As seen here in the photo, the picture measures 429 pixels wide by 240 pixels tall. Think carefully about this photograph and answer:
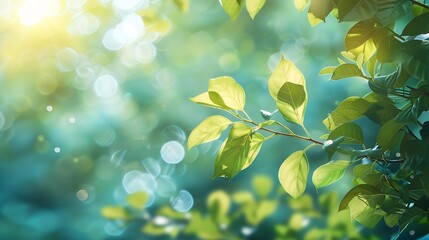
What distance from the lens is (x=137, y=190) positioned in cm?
194

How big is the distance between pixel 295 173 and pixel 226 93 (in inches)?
3.3

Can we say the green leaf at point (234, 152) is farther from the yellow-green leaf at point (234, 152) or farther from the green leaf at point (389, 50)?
the green leaf at point (389, 50)

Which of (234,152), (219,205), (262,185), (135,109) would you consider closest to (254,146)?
(234,152)

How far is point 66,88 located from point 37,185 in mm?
376

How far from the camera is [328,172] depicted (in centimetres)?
42

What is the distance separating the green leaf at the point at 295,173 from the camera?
1.35ft

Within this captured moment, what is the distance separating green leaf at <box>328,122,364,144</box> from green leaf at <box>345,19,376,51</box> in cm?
6

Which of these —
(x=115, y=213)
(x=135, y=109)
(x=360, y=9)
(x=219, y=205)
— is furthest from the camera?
(x=135, y=109)

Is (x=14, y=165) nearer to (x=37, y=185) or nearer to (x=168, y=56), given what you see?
(x=37, y=185)

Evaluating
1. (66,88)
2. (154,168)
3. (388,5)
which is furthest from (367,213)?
(66,88)

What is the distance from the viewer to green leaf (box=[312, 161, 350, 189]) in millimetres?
421

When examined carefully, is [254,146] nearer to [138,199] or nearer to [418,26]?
[418,26]

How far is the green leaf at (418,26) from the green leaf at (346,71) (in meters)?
0.05

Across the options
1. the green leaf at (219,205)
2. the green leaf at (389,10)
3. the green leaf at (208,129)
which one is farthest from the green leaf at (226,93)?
the green leaf at (219,205)
